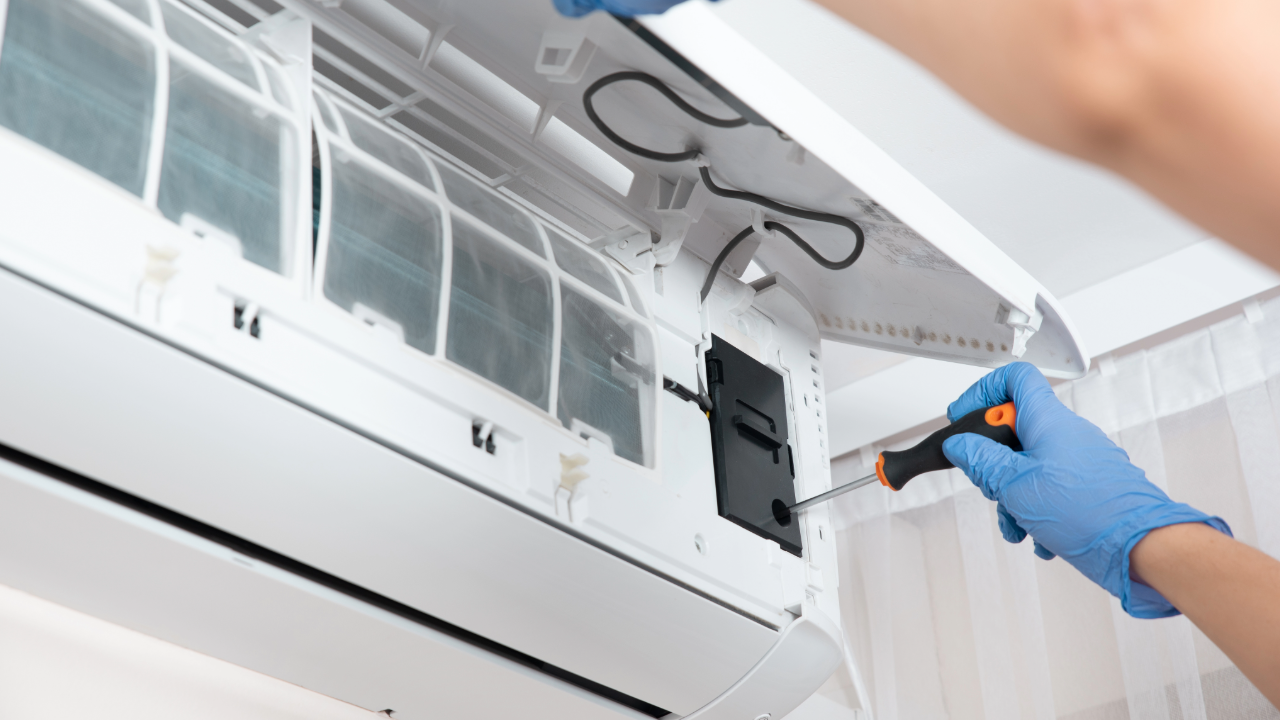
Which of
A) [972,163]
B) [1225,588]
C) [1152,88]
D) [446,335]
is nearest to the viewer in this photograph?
[1152,88]

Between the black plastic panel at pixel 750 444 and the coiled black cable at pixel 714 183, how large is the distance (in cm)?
11

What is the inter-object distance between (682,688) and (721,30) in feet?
2.47

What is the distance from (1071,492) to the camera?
112 centimetres

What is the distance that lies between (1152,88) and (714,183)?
3.59 feet

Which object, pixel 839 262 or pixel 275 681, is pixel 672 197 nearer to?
pixel 839 262

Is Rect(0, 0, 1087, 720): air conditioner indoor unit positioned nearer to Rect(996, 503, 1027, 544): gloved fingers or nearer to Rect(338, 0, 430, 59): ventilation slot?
Rect(338, 0, 430, 59): ventilation slot

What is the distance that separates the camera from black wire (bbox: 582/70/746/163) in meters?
1.13

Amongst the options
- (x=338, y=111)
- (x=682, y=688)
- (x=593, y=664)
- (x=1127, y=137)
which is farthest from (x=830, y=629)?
(x=1127, y=137)

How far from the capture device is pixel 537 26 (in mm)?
1104

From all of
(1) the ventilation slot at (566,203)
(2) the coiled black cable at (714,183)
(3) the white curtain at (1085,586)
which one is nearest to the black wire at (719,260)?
(2) the coiled black cable at (714,183)

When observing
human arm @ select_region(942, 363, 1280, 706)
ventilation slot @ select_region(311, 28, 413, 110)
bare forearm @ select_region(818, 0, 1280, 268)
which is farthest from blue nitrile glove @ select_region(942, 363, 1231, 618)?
bare forearm @ select_region(818, 0, 1280, 268)

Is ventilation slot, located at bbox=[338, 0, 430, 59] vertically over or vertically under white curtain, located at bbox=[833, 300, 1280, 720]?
over

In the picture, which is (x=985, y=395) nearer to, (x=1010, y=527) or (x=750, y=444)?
(x=1010, y=527)

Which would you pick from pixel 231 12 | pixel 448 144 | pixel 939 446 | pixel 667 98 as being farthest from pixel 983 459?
pixel 231 12
